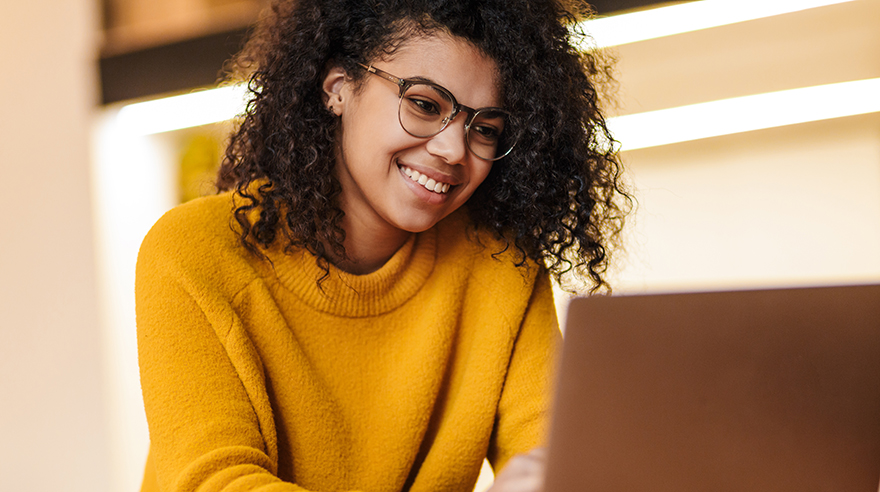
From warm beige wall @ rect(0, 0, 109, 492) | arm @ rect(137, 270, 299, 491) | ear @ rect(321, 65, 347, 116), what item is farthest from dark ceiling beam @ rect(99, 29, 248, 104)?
arm @ rect(137, 270, 299, 491)

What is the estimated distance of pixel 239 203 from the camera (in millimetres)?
1010

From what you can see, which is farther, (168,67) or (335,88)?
(168,67)

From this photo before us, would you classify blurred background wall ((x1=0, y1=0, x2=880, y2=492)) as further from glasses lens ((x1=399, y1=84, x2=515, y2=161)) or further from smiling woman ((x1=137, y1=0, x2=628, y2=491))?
glasses lens ((x1=399, y1=84, x2=515, y2=161))

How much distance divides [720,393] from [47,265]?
7.35 feet

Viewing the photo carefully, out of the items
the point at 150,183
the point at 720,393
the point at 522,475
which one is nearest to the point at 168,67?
the point at 150,183

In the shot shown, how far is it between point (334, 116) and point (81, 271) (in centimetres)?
153

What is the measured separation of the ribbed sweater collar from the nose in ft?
0.65

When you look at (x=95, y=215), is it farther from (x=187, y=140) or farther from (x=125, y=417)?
(x=125, y=417)

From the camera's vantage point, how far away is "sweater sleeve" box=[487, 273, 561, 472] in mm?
1025

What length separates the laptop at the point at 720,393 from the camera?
0.47m

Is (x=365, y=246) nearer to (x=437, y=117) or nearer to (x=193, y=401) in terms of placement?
(x=437, y=117)

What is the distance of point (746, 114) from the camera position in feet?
5.61

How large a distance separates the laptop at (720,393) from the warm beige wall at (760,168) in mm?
1144

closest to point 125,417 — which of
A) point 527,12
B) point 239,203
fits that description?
point 239,203
